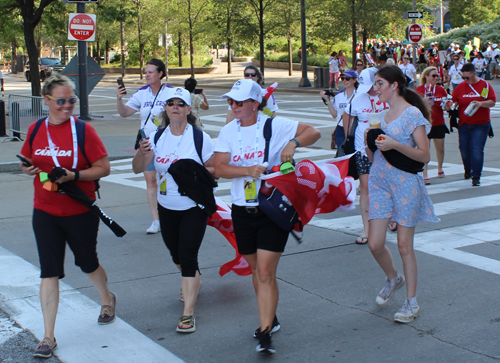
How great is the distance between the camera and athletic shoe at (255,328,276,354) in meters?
4.08

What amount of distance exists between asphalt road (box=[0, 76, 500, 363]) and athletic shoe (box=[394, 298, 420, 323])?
0.06 metres

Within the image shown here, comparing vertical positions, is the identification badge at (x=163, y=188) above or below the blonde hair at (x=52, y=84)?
below

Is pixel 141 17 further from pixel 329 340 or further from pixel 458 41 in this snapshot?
pixel 329 340

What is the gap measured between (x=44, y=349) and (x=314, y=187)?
6.94 ft

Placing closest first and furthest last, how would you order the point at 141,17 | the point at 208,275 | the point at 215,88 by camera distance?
the point at 208,275 < the point at 215,88 < the point at 141,17

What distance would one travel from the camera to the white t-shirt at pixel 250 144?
4227mm

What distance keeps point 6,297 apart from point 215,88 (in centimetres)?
3050

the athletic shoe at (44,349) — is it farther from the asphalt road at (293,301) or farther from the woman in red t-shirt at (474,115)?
the woman in red t-shirt at (474,115)

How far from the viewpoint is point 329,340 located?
14.4ft

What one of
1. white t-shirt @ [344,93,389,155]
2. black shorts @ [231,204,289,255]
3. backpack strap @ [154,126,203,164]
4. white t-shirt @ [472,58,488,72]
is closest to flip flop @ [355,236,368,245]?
white t-shirt @ [344,93,389,155]

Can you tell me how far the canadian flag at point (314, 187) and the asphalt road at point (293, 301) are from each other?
2.93ft

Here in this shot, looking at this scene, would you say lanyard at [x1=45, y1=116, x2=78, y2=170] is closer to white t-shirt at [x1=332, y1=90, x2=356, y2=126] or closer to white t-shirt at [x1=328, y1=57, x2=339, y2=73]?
white t-shirt at [x1=332, y1=90, x2=356, y2=126]

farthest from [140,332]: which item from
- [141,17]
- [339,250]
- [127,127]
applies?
[141,17]

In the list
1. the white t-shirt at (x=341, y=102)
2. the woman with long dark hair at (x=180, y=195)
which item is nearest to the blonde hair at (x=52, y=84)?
the woman with long dark hair at (x=180, y=195)
